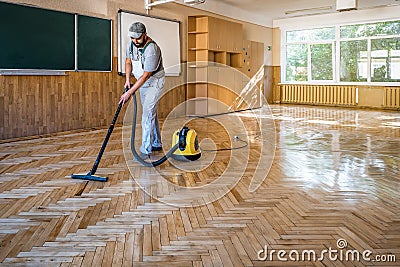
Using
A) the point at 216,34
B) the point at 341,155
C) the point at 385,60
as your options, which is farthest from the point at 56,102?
the point at 385,60

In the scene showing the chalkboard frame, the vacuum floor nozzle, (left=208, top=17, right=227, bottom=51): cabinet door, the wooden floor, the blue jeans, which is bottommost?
the wooden floor

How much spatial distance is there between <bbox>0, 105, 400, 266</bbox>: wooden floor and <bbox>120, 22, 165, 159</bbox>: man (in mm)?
371

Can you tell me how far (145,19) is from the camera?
8383 millimetres

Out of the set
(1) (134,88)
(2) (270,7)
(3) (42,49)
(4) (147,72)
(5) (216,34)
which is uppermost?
(2) (270,7)

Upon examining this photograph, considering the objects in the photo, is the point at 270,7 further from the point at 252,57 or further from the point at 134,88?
the point at 134,88

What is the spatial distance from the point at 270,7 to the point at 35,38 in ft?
24.7

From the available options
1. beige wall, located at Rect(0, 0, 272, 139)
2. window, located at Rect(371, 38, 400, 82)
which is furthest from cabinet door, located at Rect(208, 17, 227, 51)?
window, located at Rect(371, 38, 400, 82)

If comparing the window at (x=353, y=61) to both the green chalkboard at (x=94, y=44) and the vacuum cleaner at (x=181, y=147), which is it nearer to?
the green chalkboard at (x=94, y=44)

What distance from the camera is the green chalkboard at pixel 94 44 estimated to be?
7020 millimetres

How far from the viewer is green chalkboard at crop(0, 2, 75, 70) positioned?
5.81 meters

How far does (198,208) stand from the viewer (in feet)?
9.04

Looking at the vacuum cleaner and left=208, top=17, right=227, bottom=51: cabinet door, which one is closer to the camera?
the vacuum cleaner

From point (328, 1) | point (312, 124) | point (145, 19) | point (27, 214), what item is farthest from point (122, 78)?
point (328, 1)

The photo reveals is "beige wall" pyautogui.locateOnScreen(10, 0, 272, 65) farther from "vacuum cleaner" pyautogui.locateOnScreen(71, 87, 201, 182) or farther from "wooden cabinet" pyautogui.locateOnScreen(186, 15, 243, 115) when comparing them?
"vacuum cleaner" pyautogui.locateOnScreen(71, 87, 201, 182)
